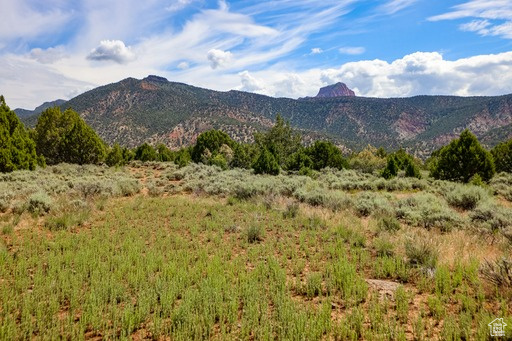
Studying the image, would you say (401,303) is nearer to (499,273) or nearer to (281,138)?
(499,273)

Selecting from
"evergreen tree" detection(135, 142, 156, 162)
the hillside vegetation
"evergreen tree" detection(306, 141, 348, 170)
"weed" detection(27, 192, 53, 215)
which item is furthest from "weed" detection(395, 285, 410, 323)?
"evergreen tree" detection(135, 142, 156, 162)

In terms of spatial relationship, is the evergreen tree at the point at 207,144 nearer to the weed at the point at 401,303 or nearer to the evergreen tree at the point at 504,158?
the evergreen tree at the point at 504,158

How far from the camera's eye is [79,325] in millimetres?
4758

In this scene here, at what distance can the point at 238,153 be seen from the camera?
4406 centimetres

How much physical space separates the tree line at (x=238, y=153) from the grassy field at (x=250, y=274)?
621 inches

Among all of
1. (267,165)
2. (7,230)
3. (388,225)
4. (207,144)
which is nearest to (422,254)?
(388,225)

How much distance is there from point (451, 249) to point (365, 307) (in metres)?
3.91

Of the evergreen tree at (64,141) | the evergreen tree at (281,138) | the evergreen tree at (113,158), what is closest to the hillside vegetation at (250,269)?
the evergreen tree at (64,141)

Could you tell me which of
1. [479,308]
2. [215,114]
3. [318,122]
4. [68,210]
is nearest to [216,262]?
[479,308]

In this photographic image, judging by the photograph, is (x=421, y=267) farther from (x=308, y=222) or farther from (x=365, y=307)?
(x=308, y=222)

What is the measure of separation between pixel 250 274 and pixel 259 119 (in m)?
145

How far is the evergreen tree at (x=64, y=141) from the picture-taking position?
34.3 meters
